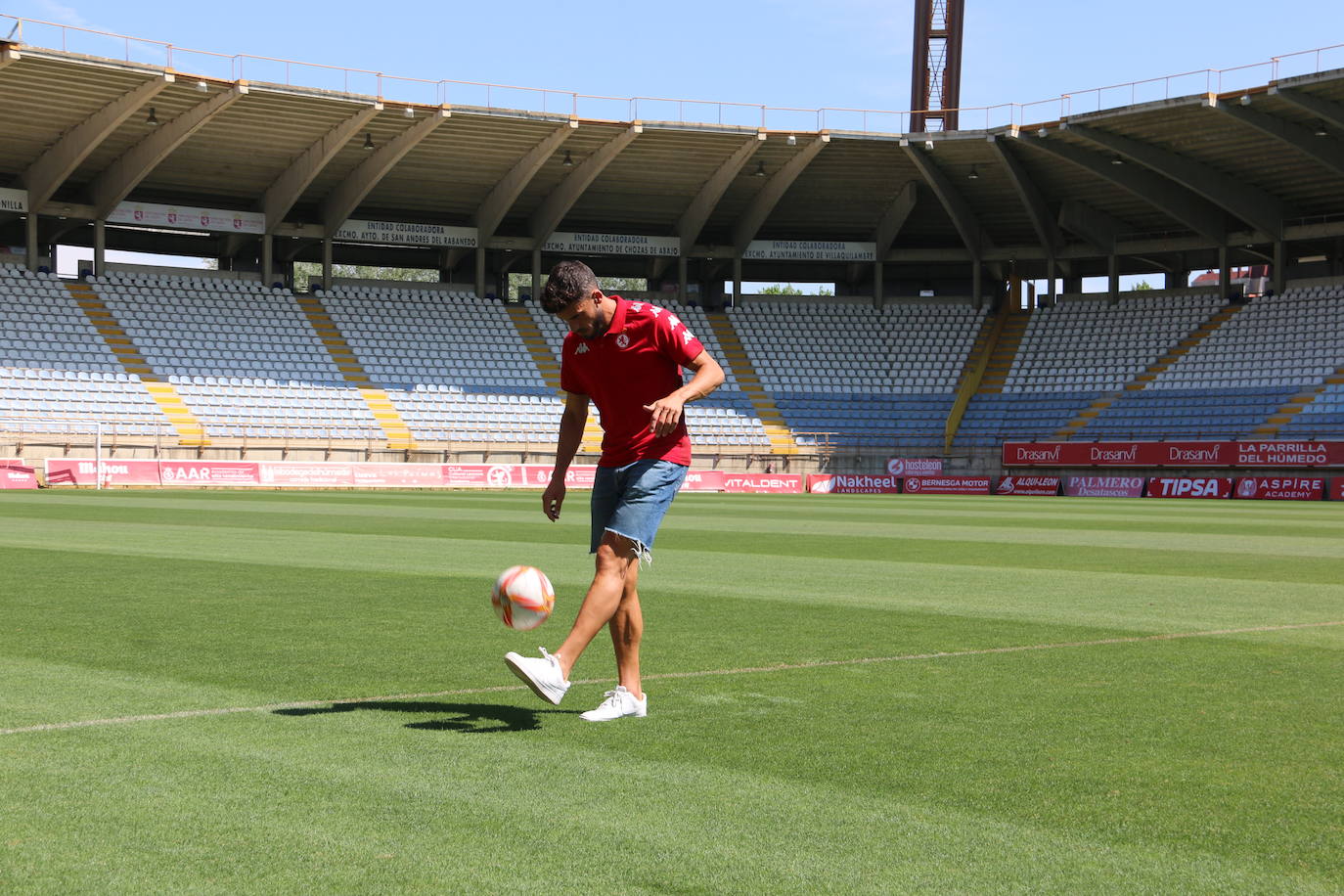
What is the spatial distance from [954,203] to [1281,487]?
17772 millimetres

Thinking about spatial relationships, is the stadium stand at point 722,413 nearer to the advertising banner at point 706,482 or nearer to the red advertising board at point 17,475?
the advertising banner at point 706,482

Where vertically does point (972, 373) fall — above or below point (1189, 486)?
above

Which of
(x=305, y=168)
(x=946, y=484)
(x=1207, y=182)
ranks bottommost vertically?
(x=946, y=484)

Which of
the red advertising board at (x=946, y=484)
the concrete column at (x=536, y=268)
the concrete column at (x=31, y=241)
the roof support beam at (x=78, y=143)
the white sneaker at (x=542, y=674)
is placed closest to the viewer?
the white sneaker at (x=542, y=674)

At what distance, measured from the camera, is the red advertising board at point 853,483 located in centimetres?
4941

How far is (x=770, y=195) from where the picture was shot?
54.5m

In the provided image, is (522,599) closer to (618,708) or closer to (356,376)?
(618,708)

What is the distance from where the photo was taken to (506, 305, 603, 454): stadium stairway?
168ft

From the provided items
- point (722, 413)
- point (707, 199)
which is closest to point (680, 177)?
point (707, 199)

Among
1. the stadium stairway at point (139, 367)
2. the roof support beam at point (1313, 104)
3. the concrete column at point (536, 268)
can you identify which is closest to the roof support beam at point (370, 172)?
the concrete column at point (536, 268)

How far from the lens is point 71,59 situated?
39594mm

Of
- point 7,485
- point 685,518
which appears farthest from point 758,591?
point 7,485

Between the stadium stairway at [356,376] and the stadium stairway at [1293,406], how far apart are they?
2860 centimetres

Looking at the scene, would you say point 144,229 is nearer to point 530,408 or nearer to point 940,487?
point 530,408
